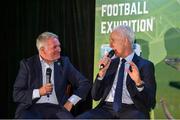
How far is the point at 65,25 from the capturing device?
596cm

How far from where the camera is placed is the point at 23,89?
4.54m

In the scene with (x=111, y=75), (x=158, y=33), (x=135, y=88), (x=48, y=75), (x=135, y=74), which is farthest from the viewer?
(x=158, y=33)

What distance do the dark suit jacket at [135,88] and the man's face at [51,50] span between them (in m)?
0.60

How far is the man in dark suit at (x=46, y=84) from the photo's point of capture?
4.48m

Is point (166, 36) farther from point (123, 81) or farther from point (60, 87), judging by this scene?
point (60, 87)

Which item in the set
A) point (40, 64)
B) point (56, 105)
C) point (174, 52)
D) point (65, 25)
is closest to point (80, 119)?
point (56, 105)

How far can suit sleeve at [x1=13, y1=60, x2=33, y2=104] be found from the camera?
447 centimetres

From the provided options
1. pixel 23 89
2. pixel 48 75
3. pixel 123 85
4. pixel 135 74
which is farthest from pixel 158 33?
pixel 23 89

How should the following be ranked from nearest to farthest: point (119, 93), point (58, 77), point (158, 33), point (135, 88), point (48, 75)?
point (135, 88)
point (119, 93)
point (48, 75)
point (58, 77)
point (158, 33)

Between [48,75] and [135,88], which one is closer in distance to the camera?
[135,88]

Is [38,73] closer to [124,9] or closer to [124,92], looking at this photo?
[124,92]

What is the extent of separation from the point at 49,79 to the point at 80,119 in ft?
1.89

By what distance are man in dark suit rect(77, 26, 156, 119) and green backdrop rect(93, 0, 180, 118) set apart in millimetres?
782

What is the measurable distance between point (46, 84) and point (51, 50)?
1.39 feet
